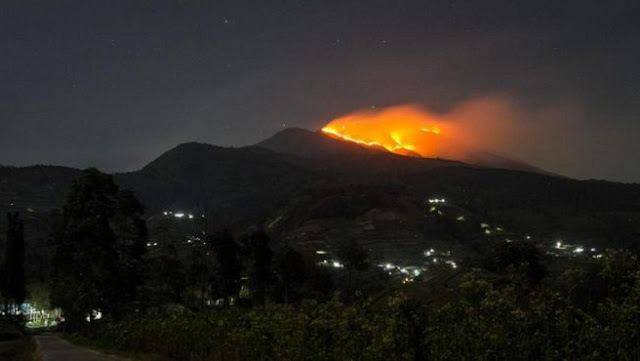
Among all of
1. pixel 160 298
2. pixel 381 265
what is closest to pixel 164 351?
pixel 160 298

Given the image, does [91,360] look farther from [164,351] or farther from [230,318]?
[230,318]

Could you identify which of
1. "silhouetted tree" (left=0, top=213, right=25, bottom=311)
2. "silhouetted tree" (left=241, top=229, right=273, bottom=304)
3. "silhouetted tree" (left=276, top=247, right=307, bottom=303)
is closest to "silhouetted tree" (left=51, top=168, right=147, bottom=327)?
"silhouetted tree" (left=241, top=229, right=273, bottom=304)

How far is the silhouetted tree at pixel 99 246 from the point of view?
49.3m

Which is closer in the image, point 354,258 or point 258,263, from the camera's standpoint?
point 258,263

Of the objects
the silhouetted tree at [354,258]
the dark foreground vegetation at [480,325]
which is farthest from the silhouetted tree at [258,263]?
the dark foreground vegetation at [480,325]

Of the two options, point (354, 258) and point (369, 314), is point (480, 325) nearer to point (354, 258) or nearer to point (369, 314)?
point (369, 314)

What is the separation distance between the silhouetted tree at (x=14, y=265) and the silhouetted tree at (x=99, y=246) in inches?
1508

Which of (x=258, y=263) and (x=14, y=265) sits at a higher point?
(x=258, y=263)

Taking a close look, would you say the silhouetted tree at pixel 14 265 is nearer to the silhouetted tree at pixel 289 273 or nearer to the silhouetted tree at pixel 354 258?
the silhouetted tree at pixel 289 273

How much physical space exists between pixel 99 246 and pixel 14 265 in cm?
4776

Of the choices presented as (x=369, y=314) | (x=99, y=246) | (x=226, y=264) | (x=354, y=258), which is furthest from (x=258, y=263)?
(x=369, y=314)

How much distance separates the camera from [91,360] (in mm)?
27969

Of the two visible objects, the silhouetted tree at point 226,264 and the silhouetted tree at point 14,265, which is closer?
→ the silhouetted tree at point 226,264

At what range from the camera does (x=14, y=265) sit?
9062 cm
